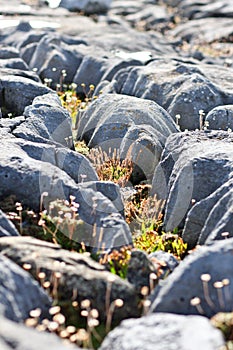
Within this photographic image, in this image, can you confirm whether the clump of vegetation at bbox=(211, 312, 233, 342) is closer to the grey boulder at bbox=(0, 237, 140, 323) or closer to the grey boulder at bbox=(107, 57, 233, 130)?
the grey boulder at bbox=(0, 237, 140, 323)

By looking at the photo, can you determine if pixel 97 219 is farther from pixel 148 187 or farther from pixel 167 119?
pixel 167 119

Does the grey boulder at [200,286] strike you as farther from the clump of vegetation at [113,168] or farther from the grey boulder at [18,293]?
the clump of vegetation at [113,168]

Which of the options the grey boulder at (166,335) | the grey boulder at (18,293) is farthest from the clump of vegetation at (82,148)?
the grey boulder at (166,335)

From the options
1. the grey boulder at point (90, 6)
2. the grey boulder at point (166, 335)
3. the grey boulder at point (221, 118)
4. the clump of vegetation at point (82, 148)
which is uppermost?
the grey boulder at point (166, 335)

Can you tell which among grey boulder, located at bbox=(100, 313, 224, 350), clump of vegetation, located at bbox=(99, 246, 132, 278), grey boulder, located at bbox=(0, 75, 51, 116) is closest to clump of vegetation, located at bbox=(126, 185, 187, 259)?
clump of vegetation, located at bbox=(99, 246, 132, 278)

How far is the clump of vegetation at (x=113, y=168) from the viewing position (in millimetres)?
13914

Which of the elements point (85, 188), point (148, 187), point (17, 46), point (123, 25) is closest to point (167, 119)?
point (148, 187)

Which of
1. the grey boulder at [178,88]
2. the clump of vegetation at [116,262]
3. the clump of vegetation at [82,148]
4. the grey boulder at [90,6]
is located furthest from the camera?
the grey boulder at [90,6]

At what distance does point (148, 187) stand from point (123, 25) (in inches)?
935

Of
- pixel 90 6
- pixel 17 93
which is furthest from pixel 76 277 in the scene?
pixel 90 6

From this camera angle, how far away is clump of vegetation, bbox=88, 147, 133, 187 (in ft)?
45.6

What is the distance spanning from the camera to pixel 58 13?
1565 inches

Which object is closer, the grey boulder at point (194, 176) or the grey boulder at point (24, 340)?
the grey boulder at point (24, 340)

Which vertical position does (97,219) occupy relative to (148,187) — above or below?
above
